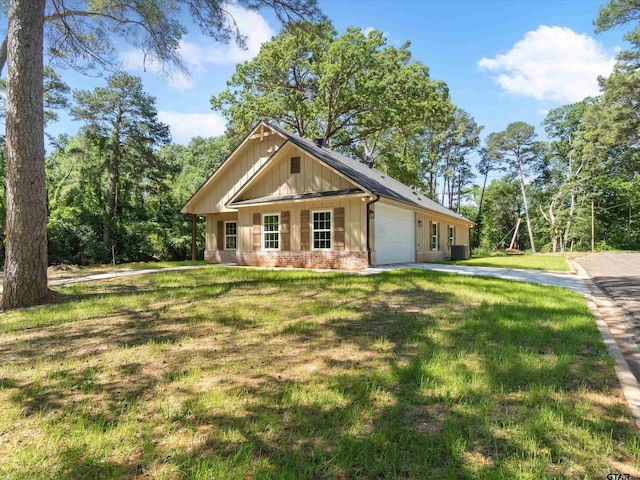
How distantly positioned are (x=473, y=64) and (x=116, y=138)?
2010cm

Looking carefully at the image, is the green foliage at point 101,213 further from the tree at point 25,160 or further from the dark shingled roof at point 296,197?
the tree at point 25,160

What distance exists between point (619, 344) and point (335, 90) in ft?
72.5

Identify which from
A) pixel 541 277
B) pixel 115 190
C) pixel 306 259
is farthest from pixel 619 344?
pixel 115 190

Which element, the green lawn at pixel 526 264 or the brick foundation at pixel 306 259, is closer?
the brick foundation at pixel 306 259

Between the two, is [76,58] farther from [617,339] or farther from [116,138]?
[617,339]

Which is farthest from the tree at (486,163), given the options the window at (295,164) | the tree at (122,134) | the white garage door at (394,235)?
the tree at (122,134)

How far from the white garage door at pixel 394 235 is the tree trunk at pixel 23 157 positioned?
985cm

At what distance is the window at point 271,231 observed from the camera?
14.7 meters

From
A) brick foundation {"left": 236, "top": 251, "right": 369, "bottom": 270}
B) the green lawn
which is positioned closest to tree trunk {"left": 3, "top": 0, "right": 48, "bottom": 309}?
brick foundation {"left": 236, "top": 251, "right": 369, "bottom": 270}

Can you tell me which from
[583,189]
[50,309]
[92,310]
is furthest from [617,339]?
[583,189]

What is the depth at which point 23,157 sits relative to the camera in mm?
6047

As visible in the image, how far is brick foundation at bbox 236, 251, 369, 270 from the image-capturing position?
1235 centimetres

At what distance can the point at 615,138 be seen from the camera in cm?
2214

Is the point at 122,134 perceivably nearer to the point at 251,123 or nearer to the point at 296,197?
the point at 251,123
